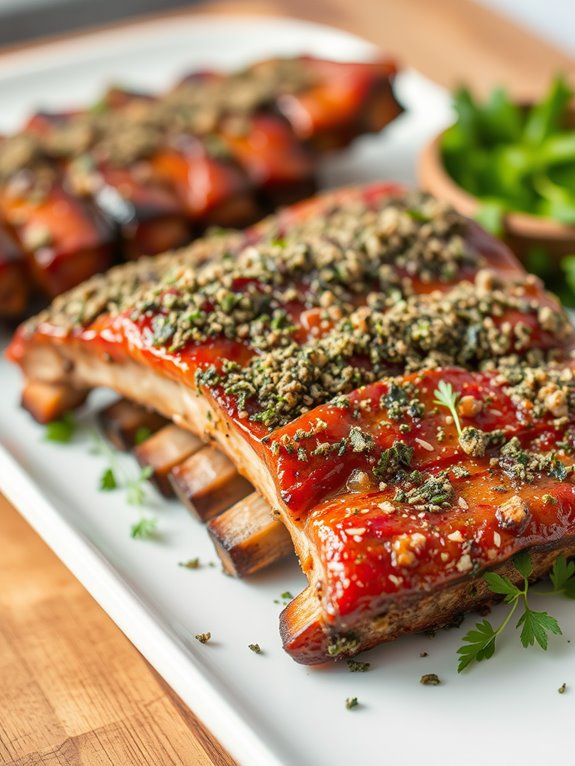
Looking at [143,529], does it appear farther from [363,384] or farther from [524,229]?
[524,229]

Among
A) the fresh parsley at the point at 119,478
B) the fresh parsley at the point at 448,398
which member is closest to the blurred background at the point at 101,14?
the fresh parsley at the point at 119,478

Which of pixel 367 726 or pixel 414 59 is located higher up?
pixel 414 59

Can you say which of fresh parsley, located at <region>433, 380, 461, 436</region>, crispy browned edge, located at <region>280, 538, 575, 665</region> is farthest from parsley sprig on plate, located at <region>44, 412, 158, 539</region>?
fresh parsley, located at <region>433, 380, 461, 436</region>

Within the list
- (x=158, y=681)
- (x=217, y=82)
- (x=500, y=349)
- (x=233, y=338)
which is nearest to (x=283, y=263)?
(x=233, y=338)

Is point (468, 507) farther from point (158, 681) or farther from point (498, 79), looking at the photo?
point (498, 79)

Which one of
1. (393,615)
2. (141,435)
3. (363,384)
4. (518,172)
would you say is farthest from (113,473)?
(518,172)

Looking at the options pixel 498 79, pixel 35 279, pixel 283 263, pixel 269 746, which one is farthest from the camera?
pixel 498 79

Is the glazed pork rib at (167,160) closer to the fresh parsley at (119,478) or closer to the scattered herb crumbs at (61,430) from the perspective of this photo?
the scattered herb crumbs at (61,430)

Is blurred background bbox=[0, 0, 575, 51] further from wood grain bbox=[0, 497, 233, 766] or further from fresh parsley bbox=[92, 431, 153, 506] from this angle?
wood grain bbox=[0, 497, 233, 766]
